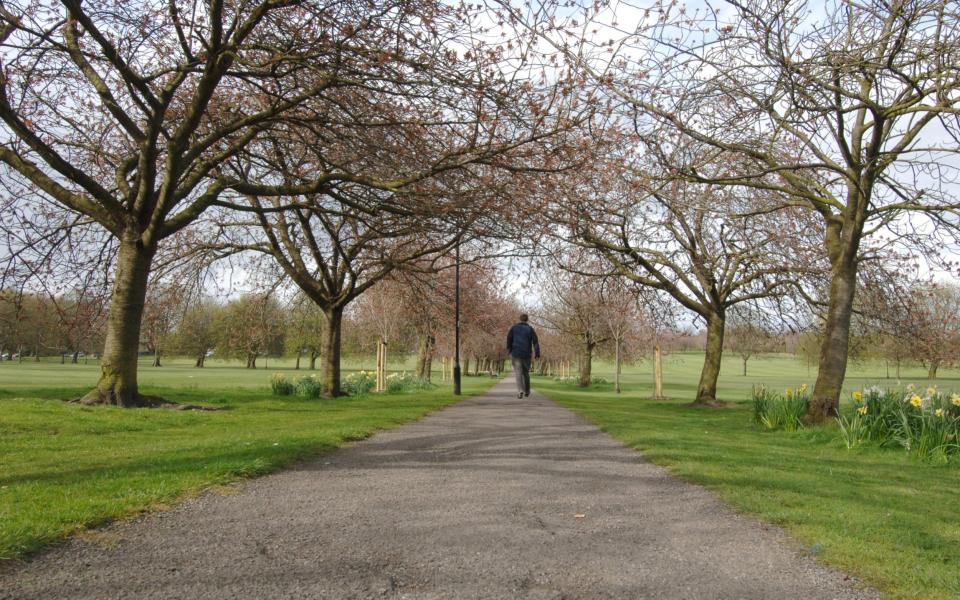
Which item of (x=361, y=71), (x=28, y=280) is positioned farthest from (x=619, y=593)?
(x=28, y=280)

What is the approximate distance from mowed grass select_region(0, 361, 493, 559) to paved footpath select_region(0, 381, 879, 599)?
334 millimetres

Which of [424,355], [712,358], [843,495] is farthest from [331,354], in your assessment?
[424,355]

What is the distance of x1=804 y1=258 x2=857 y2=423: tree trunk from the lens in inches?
457

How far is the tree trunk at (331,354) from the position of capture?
761 inches

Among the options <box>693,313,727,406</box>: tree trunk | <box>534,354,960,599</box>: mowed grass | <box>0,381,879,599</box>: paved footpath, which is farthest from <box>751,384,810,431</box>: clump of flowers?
<box>693,313,727,406</box>: tree trunk

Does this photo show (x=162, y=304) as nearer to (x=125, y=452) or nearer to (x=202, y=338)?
(x=125, y=452)

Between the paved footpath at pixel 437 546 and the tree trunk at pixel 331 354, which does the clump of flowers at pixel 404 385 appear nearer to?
the tree trunk at pixel 331 354

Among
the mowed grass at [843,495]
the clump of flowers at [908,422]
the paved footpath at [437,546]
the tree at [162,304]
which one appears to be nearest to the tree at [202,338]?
the tree at [162,304]

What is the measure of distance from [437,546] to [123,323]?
10.6m

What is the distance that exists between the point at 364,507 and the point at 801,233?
15.4 meters

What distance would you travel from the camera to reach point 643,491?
559 cm

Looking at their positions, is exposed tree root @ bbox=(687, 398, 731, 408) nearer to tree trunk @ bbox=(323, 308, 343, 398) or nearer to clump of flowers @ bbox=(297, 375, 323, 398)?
tree trunk @ bbox=(323, 308, 343, 398)

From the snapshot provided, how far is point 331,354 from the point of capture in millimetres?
19484

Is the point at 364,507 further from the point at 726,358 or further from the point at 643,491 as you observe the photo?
the point at 726,358
